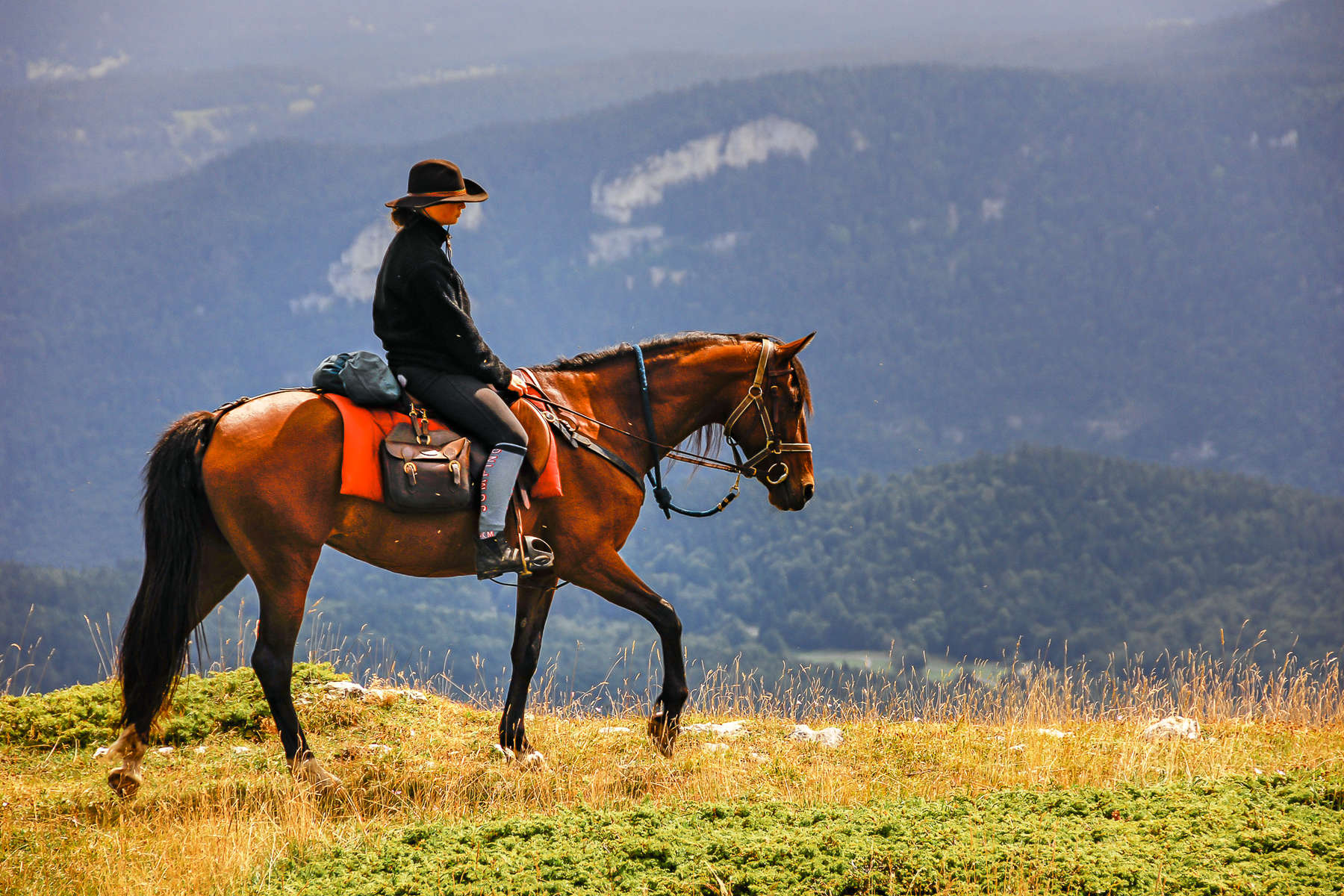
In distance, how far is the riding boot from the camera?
6629mm

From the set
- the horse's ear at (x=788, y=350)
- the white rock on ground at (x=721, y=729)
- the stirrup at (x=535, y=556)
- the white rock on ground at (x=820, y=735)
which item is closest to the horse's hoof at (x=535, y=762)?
the stirrup at (x=535, y=556)

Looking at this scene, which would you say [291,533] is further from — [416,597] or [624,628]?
[416,597]

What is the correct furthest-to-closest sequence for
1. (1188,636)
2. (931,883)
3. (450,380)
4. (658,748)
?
1. (1188,636)
2. (658,748)
3. (450,380)
4. (931,883)

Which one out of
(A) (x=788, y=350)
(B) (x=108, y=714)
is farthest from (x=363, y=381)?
(B) (x=108, y=714)

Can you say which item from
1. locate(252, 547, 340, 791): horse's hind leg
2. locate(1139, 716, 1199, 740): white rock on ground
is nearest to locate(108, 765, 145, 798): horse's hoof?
locate(252, 547, 340, 791): horse's hind leg

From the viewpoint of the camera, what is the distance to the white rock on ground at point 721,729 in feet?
27.7

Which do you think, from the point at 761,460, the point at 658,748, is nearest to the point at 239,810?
the point at 658,748

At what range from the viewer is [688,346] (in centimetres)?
781

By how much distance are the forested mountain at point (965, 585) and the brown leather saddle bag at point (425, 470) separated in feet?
420

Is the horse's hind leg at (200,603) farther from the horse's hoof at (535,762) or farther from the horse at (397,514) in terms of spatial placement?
the horse's hoof at (535,762)

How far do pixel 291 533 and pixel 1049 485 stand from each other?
555 ft

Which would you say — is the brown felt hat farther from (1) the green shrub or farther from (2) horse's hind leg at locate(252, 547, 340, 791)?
(1) the green shrub

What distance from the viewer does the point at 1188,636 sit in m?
139

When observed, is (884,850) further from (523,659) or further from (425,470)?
(425,470)
